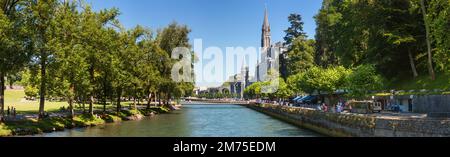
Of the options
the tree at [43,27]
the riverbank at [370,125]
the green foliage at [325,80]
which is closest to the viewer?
the riverbank at [370,125]

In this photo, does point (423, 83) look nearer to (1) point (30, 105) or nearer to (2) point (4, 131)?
(2) point (4, 131)

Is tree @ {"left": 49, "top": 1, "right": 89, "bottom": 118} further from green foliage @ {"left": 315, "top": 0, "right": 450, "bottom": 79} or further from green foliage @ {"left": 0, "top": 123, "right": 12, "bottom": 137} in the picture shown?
green foliage @ {"left": 315, "top": 0, "right": 450, "bottom": 79}

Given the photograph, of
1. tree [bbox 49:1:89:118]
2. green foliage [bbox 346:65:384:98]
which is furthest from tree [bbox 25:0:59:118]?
green foliage [bbox 346:65:384:98]

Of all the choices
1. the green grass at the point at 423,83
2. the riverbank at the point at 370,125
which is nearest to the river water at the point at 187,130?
the riverbank at the point at 370,125

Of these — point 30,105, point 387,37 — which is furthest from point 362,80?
point 30,105

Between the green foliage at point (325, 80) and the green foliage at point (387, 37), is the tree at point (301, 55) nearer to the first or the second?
the green foliage at point (325, 80)

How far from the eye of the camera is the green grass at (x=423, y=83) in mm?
58531

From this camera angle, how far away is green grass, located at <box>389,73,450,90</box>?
5853 centimetres

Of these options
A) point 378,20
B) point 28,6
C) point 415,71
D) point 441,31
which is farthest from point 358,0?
point 28,6

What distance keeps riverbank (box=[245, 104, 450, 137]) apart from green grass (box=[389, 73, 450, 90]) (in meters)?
16.4

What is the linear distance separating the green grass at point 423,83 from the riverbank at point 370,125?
1645 cm

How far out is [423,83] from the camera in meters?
65.2
